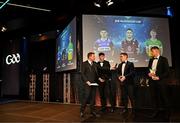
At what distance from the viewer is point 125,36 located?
548 centimetres

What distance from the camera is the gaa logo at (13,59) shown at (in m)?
9.10

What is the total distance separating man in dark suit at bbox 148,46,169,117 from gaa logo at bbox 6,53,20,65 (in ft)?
21.7

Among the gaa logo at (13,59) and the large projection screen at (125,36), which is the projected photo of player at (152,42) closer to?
the large projection screen at (125,36)

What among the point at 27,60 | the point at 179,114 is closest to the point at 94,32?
the point at 179,114

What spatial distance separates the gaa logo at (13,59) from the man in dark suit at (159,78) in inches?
261

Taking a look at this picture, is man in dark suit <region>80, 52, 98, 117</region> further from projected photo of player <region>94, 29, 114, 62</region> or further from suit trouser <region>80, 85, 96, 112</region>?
projected photo of player <region>94, 29, 114, 62</region>

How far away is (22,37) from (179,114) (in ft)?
23.2

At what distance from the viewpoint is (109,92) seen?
5.20m

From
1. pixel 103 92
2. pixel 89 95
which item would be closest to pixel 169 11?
pixel 103 92

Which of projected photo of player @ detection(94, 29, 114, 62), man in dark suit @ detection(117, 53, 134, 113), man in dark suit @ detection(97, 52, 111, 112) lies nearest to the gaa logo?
projected photo of player @ detection(94, 29, 114, 62)

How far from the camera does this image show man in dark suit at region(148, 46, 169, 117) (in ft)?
13.6

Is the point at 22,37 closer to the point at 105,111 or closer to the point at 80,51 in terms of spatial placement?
the point at 80,51

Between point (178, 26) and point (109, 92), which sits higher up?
point (178, 26)

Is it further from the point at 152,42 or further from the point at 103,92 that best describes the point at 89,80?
the point at 152,42
